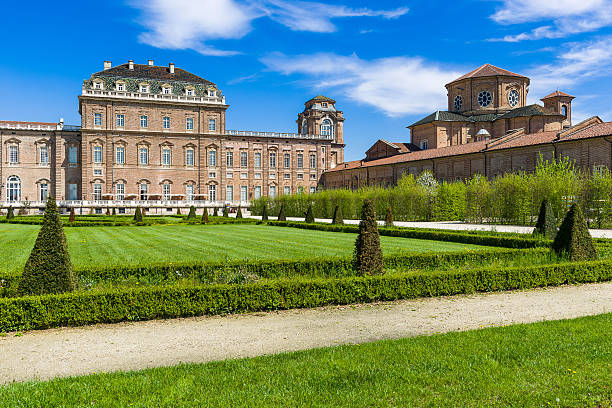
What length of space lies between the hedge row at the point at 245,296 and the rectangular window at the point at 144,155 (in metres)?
47.4

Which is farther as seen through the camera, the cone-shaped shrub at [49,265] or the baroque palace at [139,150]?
the baroque palace at [139,150]

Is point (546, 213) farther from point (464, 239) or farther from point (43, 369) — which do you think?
point (43, 369)

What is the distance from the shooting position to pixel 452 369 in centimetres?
409

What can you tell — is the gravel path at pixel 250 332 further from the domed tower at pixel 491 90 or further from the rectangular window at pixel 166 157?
the rectangular window at pixel 166 157

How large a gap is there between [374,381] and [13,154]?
178 ft

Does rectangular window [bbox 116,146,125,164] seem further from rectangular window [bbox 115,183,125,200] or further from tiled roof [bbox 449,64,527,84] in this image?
tiled roof [bbox 449,64,527,84]

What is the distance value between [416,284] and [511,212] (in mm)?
20000

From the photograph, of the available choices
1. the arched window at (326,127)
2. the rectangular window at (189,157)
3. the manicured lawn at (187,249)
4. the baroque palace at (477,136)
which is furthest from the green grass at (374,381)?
the arched window at (326,127)

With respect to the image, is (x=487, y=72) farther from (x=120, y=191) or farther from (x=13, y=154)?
(x=13, y=154)

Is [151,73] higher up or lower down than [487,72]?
higher up

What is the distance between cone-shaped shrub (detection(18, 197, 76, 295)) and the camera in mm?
6246

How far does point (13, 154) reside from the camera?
4825cm

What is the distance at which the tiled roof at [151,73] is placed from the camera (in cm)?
4984

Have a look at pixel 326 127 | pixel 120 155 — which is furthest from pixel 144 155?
pixel 326 127
